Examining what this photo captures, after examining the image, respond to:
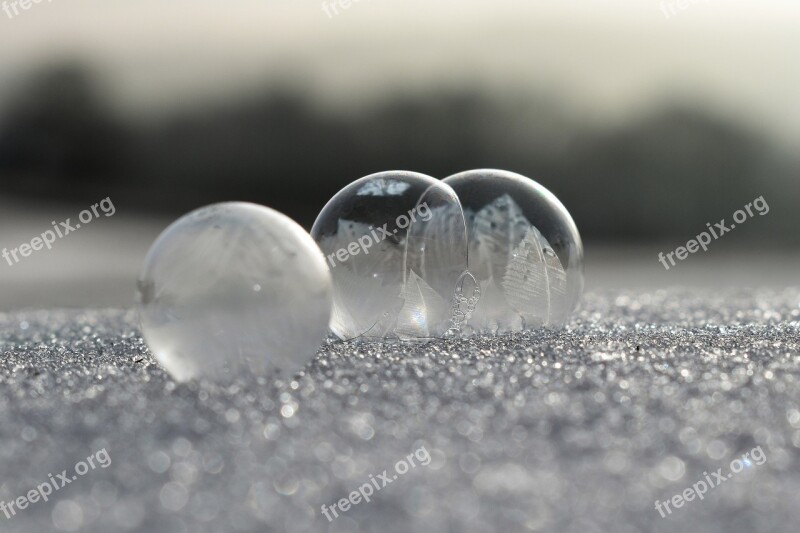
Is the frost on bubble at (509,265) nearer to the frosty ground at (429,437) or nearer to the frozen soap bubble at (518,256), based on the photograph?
the frozen soap bubble at (518,256)

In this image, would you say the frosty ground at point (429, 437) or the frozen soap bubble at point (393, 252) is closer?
the frosty ground at point (429, 437)

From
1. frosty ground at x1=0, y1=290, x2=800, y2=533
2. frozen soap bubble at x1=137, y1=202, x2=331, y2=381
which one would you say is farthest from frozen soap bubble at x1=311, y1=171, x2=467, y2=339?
frozen soap bubble at x1=137, y1=202, x2=331, y2=381

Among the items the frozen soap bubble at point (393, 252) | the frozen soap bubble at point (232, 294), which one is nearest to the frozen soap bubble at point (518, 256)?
the frozen soap bubble at point (393, 252)

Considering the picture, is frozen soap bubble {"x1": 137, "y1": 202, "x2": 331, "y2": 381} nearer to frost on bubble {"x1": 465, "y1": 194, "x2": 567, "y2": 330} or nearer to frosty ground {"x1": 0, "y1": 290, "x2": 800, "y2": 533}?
→ frosty ground {"x1": 0, "y1": 290, "x2": 800, "y2": 533}

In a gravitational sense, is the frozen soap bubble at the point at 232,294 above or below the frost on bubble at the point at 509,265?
above

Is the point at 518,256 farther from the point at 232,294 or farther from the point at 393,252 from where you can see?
the point at 232,294

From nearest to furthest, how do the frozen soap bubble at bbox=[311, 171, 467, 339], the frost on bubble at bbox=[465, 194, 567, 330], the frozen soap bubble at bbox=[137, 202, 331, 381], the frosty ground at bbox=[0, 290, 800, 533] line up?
the frosty ground at bbox=[0, 290, 800, 533]
the frozen soap bubble at bbox=[137, 202, 331, 381]
the frozen soap bubble at bbox=[311, 171, 467, 339]
the frost on bubble at bbox=[465, 194, 567, 330]
